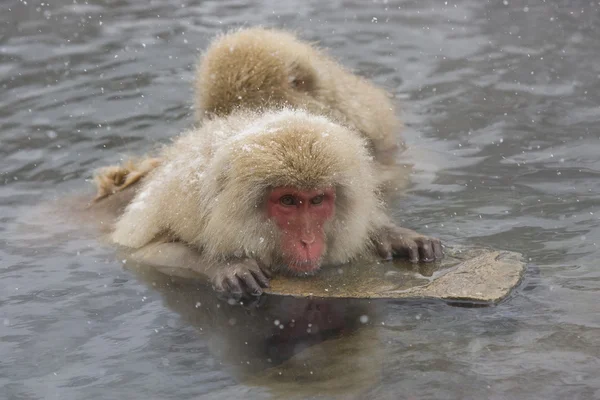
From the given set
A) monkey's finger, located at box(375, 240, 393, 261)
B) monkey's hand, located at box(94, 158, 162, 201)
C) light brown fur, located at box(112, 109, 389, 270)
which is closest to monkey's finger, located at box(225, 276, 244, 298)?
light brown fur, located at box(112, 109, 389, 270)

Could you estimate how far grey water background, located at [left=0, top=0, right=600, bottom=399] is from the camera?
13.8 ft

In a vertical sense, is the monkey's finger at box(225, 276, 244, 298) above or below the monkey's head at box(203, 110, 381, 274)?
below

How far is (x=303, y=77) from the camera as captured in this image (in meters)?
6.83

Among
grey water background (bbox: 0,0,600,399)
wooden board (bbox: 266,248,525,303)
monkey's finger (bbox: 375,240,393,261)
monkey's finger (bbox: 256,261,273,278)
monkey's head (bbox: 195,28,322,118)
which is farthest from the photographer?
monkey's head (bbox: 195,28,322,118)

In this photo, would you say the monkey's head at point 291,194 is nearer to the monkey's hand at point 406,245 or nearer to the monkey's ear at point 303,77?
the monkey's hand at point 406,245

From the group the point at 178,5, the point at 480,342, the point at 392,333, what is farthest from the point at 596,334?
the point at 178,5

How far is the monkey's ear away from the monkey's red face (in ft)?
6.38

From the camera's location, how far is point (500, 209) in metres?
6.19

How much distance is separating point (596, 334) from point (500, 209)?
2.00 m

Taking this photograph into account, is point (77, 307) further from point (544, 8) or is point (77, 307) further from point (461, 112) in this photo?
point (544, 8)

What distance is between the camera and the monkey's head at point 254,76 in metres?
6.54

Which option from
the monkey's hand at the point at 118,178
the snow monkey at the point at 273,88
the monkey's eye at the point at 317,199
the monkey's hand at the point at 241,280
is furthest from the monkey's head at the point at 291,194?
the monkey's hand at the point at 118,178

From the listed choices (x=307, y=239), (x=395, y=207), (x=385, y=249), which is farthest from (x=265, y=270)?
(x=395, y=207)

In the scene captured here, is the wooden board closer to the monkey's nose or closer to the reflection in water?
the reflection in water
